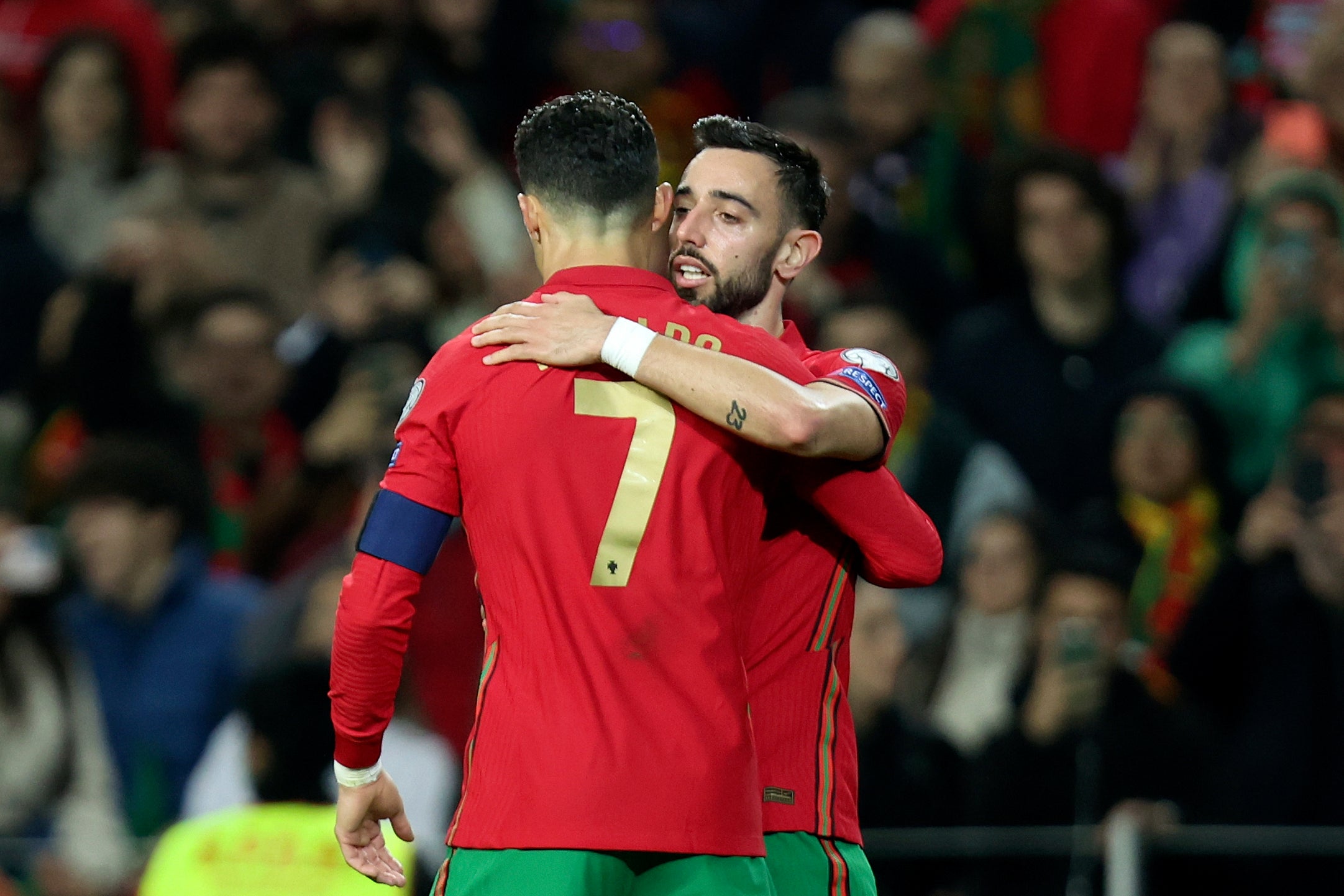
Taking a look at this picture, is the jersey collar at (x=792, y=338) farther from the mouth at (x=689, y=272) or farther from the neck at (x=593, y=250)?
the neck at (x=593, y=250)

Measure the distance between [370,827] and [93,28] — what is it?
662cm

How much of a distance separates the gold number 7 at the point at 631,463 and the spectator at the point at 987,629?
3.71 meters

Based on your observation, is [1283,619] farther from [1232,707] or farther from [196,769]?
[196,769]

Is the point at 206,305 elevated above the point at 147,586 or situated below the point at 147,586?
above

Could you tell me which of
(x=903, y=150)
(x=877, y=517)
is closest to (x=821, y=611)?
(x=877, y=517)

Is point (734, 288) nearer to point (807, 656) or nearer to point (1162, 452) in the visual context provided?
point (807, 656)

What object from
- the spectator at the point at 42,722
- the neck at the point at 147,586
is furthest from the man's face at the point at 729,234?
→ the neck at the point at 147,586

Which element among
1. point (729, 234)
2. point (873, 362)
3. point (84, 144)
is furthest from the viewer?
point (84, 144)

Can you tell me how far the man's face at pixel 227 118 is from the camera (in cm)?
929

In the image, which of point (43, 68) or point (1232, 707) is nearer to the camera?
point (1232, 707)

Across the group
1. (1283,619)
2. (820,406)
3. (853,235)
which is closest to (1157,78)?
(853,235)

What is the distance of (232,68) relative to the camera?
942cm

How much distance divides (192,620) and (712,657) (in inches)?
172

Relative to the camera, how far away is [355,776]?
12.0 feet
